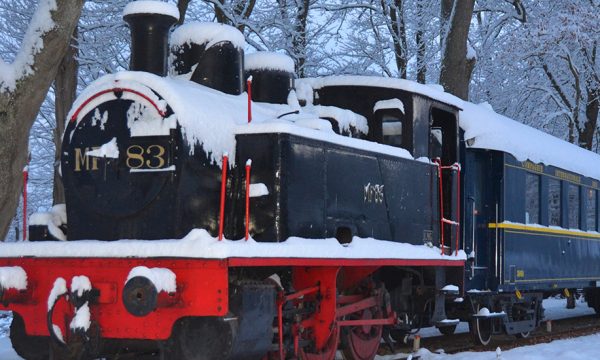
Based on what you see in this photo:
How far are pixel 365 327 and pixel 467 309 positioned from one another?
2.96m

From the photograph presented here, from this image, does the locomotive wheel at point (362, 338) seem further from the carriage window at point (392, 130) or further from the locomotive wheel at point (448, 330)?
the locomotive wheel at point (448, 330)

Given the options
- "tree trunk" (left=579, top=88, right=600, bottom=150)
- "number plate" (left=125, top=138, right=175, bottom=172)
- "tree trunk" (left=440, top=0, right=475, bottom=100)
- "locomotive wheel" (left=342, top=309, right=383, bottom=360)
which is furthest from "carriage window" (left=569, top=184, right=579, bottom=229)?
"tree trunk" (left=579, top=88, right=600, bottom=150)

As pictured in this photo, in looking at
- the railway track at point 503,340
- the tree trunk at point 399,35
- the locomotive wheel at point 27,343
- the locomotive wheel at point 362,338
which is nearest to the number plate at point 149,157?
the locomotive wheel at point 27,343

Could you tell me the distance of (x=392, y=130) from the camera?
27.1 feet

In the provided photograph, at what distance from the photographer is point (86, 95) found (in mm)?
6441

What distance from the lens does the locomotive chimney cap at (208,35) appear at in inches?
271

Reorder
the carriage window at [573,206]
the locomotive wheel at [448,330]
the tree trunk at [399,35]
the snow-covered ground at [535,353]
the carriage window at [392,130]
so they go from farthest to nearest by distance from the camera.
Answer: the tree trunk at [399,35] < the carriage window at [573,206] < the locomotive wheel at [448,330] < the snow-covered ground at [535,353] < the carriage window at [392,130]

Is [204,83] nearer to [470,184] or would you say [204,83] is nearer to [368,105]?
[368,105]

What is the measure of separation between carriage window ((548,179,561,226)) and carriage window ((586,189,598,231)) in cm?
158

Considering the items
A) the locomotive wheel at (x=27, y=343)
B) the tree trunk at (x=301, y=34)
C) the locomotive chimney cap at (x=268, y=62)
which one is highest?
the tree trunk at (x=301, y=34)

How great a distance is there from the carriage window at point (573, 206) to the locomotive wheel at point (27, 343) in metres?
9.29

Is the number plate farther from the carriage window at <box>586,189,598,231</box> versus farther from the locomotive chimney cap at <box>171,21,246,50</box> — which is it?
the carriage window at <box>586,189,598,231</box>

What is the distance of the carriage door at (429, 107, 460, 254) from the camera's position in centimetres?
893

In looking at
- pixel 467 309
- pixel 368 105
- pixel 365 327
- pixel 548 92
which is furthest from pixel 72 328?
pixel 548 92
